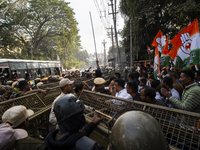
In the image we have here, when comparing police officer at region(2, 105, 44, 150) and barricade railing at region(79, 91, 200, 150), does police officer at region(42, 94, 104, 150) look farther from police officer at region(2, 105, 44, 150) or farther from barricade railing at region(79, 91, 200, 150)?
police officer at region(2, 105, 44, 150)

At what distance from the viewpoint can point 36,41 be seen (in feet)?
71.4

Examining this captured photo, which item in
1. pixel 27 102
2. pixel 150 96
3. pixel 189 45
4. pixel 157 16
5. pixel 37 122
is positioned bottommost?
pixel 37 122

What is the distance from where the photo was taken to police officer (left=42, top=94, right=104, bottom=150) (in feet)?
3.26

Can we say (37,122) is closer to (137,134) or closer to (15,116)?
(15,116)

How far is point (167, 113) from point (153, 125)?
2.83 ft

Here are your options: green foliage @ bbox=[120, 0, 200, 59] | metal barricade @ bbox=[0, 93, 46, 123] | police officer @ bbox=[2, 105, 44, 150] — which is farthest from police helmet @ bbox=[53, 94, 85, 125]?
green foliage @ bbox=[120, 0, 200, 59]

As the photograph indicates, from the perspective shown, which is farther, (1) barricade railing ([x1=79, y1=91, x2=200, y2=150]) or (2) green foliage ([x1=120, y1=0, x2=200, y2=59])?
(2) green foliage ([x1=120, y1=0, x2=200, y2=59])

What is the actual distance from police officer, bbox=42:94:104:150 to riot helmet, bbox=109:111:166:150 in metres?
0.35

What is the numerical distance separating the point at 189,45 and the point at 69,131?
501cm

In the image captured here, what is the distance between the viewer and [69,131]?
114cm

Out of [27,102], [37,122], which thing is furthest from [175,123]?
[27,102]

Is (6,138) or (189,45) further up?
(189,45)

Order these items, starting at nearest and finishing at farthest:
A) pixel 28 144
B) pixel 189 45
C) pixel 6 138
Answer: pixel 6 138
pixel 28 144
pixel 189 45

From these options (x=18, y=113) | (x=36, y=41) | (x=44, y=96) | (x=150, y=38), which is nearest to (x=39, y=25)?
(x=36, y=41)
